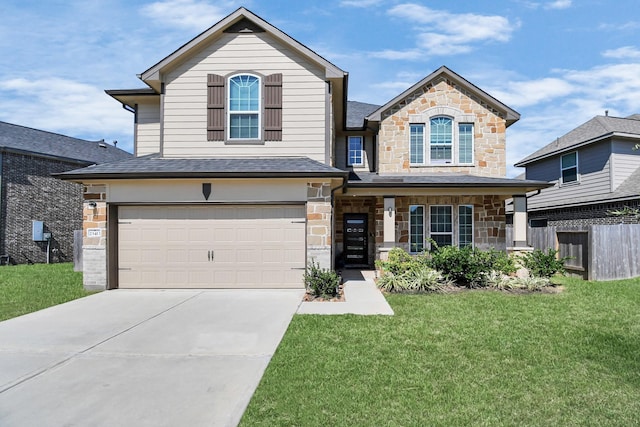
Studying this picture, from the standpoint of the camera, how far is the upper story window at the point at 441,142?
14.5 meters

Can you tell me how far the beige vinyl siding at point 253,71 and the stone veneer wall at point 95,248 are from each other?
98.8 inches

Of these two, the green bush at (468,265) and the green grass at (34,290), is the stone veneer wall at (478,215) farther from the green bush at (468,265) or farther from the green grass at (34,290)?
the green grass at (34,290)

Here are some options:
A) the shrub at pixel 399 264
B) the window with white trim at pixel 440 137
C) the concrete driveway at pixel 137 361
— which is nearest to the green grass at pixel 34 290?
the concrete driveway at pixel 137 361

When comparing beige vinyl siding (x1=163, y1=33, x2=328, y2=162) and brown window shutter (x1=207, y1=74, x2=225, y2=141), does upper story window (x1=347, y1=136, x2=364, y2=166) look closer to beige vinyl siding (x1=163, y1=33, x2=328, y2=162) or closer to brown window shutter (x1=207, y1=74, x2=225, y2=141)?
beige vinyl siding (x1=163, y1=33, x2=328, y2=162)

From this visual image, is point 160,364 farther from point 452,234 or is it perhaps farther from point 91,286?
point 452,234

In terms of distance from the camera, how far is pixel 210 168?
→ 33.4ft

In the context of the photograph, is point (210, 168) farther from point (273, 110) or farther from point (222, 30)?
point (222, 30)

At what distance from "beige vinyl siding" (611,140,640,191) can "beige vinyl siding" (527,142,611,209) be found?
0.67ft

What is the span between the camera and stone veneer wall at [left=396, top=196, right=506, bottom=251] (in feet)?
46.4

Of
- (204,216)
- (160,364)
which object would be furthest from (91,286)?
(160,364)

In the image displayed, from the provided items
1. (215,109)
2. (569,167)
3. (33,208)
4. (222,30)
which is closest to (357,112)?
(222,30)

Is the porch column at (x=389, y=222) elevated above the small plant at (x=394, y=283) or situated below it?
above

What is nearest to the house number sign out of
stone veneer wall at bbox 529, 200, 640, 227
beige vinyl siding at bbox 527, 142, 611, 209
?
stone veneer wall at bbox 529, 200, 640, 227

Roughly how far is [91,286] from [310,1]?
30.5 feet
